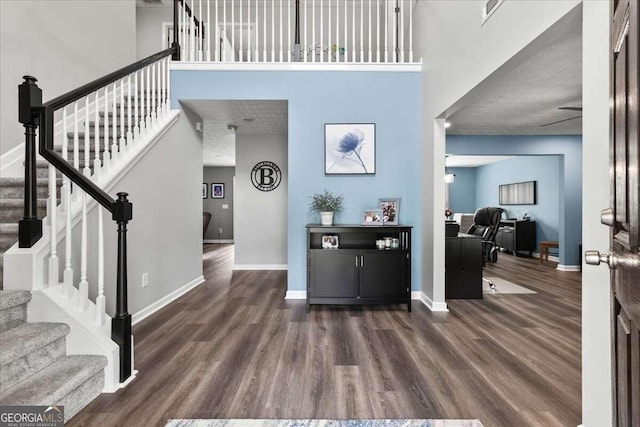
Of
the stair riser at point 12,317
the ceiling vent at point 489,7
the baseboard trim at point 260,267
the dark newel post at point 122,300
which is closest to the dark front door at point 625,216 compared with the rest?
the ceiling vent at point 489,7

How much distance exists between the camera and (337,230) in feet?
10.8

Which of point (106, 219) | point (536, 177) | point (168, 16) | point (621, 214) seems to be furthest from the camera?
Answer: point (536, 177)

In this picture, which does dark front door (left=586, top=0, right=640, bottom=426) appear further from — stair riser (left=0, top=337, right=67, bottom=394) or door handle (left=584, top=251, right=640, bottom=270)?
stair riser (left=0, top=337, right=67, bottom=394)

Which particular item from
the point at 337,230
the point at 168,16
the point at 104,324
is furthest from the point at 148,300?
the point at 168,16

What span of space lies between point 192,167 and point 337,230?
211 centimetres

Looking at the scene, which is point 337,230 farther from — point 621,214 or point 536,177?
point 536,177

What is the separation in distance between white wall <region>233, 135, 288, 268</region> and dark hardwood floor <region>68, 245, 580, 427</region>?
84.7 inches

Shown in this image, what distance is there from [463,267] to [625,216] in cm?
315

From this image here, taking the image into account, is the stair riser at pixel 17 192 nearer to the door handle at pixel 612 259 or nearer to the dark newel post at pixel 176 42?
the dark newel post at pixel 176 42

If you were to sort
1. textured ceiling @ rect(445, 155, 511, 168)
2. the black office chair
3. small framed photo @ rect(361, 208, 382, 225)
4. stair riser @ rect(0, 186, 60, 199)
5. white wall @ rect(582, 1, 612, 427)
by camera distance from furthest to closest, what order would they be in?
textured ceiling @ rect(445, 155, 511, 168)
the black office chair
small framed photo @ rect(361, 208, 382, 225)
stair riser @ rect(0, 186, 60, 199)
white wall @ rect(582, 1, 612, 427)

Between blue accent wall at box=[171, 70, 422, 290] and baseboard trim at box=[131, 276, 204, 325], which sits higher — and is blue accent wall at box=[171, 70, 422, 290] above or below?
above

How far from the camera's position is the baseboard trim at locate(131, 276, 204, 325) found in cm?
289

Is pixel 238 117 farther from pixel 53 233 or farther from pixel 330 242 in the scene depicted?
pixel 53 233

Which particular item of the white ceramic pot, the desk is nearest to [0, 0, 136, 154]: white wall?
the white ceramic pot
